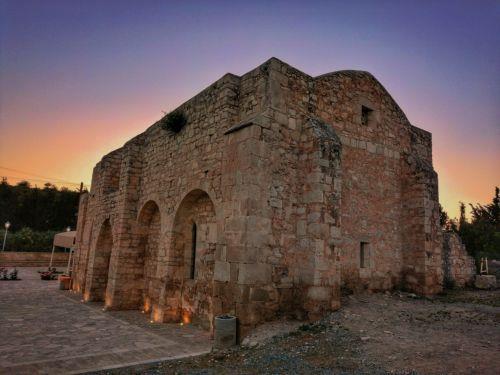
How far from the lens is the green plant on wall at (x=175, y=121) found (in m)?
10.1

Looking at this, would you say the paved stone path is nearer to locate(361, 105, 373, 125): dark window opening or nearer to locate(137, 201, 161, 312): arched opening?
locate(137, 201, 161, 312): arched opening

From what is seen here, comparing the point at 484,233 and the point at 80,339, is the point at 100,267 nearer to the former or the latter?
the point at 80,339

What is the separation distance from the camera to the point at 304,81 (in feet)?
26.9

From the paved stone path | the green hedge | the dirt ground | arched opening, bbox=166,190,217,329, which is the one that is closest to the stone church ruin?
arched opening, bbox=166,190,217,329

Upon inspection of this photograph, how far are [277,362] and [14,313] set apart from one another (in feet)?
26.1

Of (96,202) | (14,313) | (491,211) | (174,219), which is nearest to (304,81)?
(174,219)

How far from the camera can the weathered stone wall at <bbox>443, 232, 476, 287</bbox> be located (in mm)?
11531

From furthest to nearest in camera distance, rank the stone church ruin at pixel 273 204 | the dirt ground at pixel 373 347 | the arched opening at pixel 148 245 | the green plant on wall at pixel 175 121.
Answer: the arched opening at pixel 148 245
the green plant on wall at pixel 175 121
the stone church ruin at pixel 273 204
the dirt ground at pixel 373 347

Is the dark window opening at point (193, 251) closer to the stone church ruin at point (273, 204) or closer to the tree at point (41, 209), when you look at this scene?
the stone church ruin at point (273, 204)

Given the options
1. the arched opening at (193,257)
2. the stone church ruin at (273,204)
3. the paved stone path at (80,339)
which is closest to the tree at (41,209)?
the stone church ruin at (273,204)

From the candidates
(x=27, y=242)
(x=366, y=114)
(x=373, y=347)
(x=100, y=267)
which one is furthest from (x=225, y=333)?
(x=27, y=242)

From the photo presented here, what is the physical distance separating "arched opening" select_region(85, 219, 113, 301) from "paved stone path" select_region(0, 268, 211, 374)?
1700 mm

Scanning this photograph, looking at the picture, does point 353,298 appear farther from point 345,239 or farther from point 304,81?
point 304,81

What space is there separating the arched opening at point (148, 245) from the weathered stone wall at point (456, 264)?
9400mm
